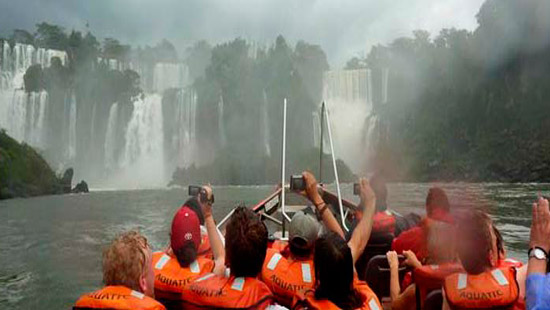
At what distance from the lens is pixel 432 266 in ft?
11.8

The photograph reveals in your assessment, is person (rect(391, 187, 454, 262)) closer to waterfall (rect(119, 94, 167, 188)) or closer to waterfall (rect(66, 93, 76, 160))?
waterfall (rect(119, 94, 167, 188))

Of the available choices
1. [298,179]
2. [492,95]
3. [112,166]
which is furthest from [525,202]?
→ [112,166]

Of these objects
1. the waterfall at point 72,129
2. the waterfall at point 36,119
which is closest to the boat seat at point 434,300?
the waterfall at point 36,119

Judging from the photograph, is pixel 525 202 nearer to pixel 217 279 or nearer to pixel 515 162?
pixel 217 279

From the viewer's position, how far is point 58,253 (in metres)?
14.6

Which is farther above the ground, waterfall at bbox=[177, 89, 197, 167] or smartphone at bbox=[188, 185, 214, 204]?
waterfall at bbox=[177, 89, 197, 167]

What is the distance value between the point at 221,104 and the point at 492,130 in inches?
1704

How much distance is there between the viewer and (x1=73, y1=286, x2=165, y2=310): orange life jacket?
2516 mm

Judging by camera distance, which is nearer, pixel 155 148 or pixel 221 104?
pixel 155 148

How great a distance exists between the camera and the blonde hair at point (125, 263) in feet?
8.63

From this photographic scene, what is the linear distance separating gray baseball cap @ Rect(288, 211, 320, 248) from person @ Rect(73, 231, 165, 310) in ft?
3.56

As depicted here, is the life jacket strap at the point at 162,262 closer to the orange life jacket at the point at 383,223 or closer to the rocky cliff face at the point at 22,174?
the orange life jacket at the point at 383,223

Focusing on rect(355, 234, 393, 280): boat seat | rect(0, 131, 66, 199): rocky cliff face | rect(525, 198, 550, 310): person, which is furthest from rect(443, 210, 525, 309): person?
rect(0, 131, 66, 199): rocky cliff face

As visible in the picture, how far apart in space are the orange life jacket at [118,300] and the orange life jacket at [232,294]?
349 mm
